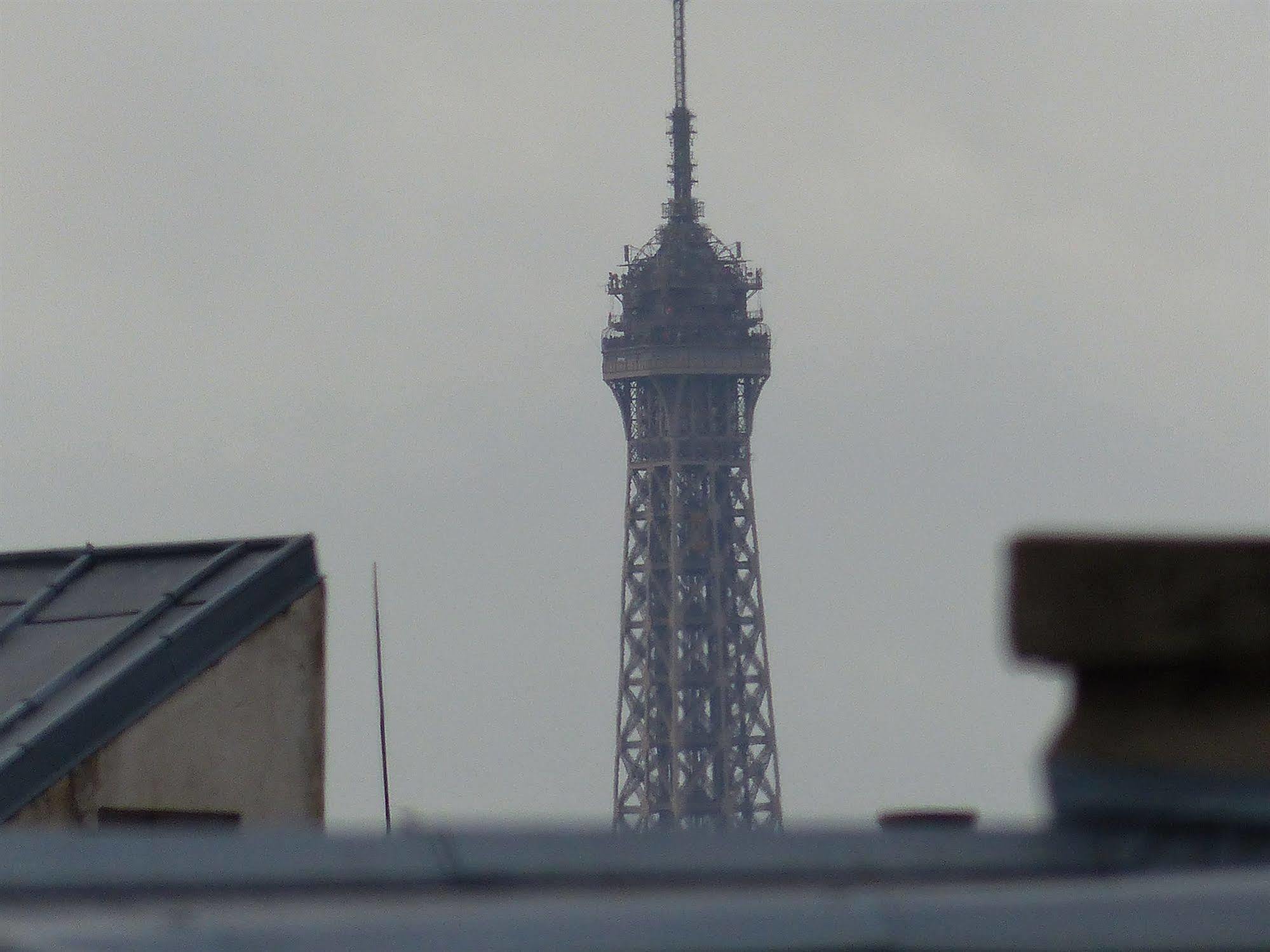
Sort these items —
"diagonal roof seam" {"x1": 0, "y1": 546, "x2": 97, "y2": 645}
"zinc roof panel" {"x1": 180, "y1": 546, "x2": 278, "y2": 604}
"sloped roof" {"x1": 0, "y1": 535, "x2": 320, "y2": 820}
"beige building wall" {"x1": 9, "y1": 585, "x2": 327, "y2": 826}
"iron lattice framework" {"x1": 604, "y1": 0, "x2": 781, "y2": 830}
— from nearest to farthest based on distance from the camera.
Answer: "sloped roof" {"x1": 0, "y1": 535, "x2": 320, "y2": 820} → "beige building wall" {"x1": 9, "y1": 585, "x2": 327, "y2": 826} → "zinc roof panel" {"x1": 180, "y1": 546, "x2": 278, "y2": 604} → "diagonal roof seam" {"x1": 0, "y1": 546, "x2": 97, "y2": 645} → "iron lattice framework" {"x1": 604, "y1": 0, "x2": 781, "y2": 830}

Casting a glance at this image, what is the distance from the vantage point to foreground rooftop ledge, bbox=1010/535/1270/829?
6992 mm

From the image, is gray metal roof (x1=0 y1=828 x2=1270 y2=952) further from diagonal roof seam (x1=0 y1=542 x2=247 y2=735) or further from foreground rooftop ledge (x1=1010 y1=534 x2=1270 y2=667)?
diagonal roof seam (x1=0 y1=542 x2=247 y2=735)

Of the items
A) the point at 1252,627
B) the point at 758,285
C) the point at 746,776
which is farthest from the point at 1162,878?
the point at 758,285

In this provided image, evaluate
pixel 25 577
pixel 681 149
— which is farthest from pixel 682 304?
pixel 25 577

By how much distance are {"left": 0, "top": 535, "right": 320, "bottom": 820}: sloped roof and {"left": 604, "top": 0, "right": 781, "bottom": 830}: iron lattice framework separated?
426 feet

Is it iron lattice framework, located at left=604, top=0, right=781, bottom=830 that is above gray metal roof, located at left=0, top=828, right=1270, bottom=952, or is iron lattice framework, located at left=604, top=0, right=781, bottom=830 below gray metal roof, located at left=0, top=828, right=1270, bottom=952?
above

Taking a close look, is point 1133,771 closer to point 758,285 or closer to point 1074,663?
point 1074,663

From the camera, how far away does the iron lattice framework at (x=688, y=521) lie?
15662 centimetres

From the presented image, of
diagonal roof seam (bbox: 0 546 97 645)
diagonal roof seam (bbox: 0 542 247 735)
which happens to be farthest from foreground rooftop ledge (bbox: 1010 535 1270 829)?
diagonal roof seam (bbox: 0 546 97 645)

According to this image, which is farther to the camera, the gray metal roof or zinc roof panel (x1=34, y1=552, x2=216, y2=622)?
zinc roof panel (x1=34, y1=552, x2=216, y2=622)

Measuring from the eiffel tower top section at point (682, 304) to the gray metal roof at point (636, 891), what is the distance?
159532mm

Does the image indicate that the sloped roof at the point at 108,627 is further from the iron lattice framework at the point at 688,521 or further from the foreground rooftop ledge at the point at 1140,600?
the iron lattice framework at the point at 688,521

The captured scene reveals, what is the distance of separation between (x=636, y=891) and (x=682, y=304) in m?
163

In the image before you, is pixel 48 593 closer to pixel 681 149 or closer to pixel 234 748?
pixel 234 748
